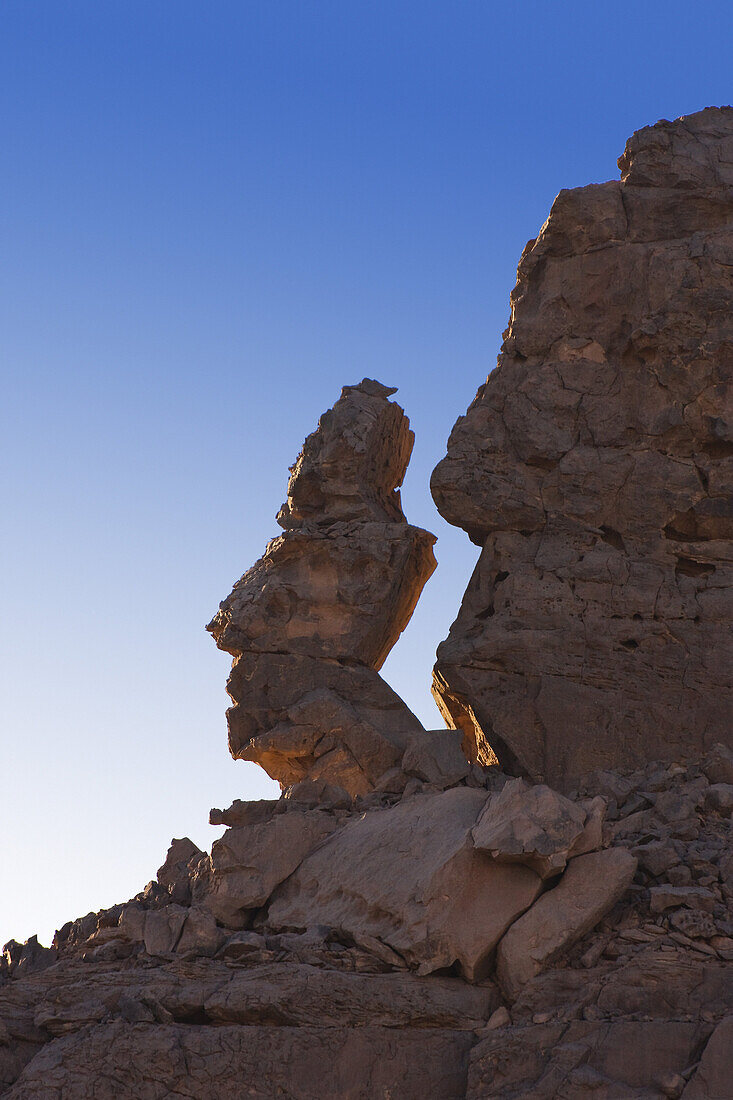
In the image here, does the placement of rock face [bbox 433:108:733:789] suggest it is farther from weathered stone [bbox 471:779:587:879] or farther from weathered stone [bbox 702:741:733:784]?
weathered stone [bbox 471:779:587:879]

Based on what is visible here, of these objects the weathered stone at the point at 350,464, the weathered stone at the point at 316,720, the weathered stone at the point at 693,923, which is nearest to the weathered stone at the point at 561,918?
the weathered stone at the point at 693,923

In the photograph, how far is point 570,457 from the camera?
1681 centimetres

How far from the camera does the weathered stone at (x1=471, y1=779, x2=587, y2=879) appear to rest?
40.5 ft

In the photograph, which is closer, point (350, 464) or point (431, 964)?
point (431, 964)

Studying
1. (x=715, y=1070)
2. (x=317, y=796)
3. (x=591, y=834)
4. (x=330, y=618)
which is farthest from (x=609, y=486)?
(x=715, y=1070)

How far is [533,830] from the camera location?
12453 millimetres

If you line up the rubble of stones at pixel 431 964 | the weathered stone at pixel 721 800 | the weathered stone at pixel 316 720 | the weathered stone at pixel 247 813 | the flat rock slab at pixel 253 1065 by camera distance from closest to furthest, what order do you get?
the rubble of stones at pixel 431 964 → the flat rock slab at pixel 253 1065 → the weathered stone at pixel 721 800 → the weathered stone at pixel 247 813 → the weathered stone at pixel 316 720

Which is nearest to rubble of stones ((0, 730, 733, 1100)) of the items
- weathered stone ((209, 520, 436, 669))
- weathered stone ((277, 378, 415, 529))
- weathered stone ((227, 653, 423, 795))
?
weathered stone ((227, 653, 423, 795))

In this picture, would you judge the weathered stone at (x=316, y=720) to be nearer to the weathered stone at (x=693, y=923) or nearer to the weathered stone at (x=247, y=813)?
the weathered stone at (x=247, y=813)

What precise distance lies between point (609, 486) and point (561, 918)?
19.7ft

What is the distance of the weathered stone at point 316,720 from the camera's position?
53.7ft

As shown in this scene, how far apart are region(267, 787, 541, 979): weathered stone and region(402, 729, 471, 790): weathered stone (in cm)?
107

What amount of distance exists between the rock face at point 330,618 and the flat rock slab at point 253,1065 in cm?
453

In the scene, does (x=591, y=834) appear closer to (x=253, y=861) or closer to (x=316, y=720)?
(x=253, y=861)
